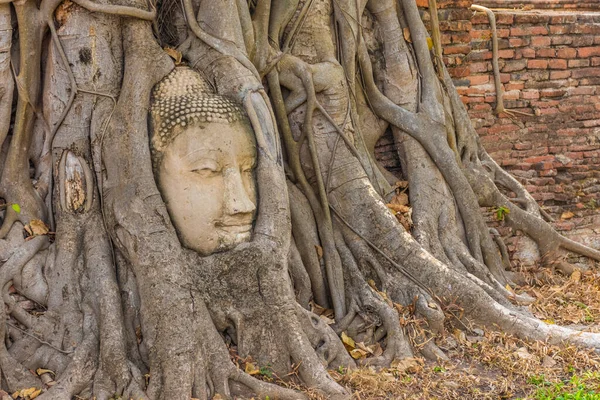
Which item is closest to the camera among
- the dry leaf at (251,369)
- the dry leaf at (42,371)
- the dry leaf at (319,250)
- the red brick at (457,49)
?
the dry leaf at (42,371)

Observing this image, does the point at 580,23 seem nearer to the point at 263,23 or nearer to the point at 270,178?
the point at 263,23

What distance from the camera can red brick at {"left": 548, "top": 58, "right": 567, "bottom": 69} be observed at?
768 centimetres

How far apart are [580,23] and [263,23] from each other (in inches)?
146

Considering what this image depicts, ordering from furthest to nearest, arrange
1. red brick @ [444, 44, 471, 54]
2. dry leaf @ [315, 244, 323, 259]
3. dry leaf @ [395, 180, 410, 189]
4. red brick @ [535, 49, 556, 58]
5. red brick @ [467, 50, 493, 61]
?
red brick @ [535, 49, 556, 58] < red brick @ [467, 50, 493, 61] < red brick @ [444, 44, 471, 54] < dry leaf @ [395, 180, 410, 189] < dry leaf @ [315, 244, 323, 259]

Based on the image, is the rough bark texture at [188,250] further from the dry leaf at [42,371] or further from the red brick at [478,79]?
the red brick at [478,79]

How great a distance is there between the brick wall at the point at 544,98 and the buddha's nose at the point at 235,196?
3.40m

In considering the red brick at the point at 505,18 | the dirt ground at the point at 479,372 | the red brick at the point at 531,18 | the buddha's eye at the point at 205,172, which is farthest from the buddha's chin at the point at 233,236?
the red brick at the point at 531,18

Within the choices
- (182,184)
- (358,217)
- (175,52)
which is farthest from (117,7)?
(358,217)

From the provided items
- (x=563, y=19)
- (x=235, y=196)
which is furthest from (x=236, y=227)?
(x=563, y=19)

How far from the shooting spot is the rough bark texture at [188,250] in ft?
13.8

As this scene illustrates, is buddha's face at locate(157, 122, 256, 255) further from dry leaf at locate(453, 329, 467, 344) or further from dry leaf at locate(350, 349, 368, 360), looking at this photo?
dry leaf at locate(453, 329, 467, 344)

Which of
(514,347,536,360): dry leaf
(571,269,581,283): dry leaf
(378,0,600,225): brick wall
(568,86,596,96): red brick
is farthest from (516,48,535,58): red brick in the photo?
(514,347,536,360): dry leaf

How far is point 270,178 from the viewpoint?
464 cm

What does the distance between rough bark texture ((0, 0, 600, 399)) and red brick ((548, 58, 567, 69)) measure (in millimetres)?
2617
